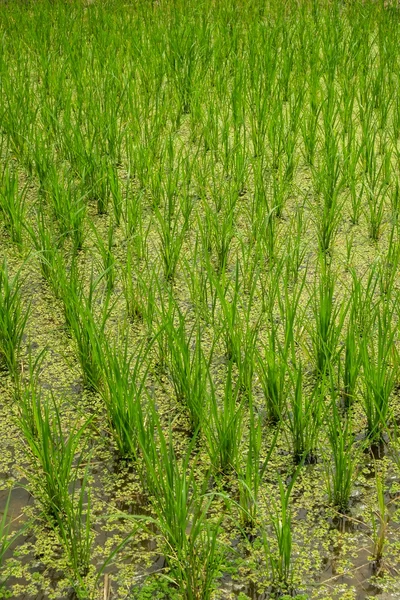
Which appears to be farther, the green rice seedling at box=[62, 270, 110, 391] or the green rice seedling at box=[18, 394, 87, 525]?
the green rice seedling at box=[62, 270, 110, 391]

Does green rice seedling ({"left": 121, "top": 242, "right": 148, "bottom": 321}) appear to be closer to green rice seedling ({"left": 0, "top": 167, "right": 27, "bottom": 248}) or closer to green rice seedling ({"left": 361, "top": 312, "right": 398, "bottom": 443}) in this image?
green rice seedling ({"left": 0, "top": 167, "right": 27, "bottom": 248})

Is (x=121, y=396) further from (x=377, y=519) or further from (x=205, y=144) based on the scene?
(x=205, y=144)

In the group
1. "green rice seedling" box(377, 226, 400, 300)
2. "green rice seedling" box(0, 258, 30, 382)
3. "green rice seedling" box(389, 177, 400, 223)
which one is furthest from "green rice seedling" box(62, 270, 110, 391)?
"green rice seedling" box(389, 177, 400, 223)

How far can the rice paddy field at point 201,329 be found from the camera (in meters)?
1.40

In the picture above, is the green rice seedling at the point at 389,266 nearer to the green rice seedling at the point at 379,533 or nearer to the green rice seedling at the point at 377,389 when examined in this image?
the green rice seedling at the point at 377,389

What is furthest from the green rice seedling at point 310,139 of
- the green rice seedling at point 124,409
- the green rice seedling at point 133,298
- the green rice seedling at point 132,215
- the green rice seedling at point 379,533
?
the green rice seedling at point 379,533

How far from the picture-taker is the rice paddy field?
1403mm

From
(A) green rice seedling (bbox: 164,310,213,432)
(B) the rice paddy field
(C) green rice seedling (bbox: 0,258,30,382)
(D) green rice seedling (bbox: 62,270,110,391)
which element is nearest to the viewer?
(B) the rice paddy field

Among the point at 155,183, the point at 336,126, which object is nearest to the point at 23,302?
the point at 155,183

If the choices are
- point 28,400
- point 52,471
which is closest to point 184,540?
point 52,471

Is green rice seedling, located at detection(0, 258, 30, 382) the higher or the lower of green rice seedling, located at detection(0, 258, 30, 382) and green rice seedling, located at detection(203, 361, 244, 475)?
the higher

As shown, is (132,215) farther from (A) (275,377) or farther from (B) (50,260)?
Result: (A) (275,377)

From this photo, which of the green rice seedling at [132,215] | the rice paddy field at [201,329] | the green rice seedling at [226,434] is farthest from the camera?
the green rice seedling at [132,215]

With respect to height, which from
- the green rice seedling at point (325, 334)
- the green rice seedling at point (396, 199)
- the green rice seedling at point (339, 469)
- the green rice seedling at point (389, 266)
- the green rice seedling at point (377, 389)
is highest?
the green rice seedling at point (396, 199)
